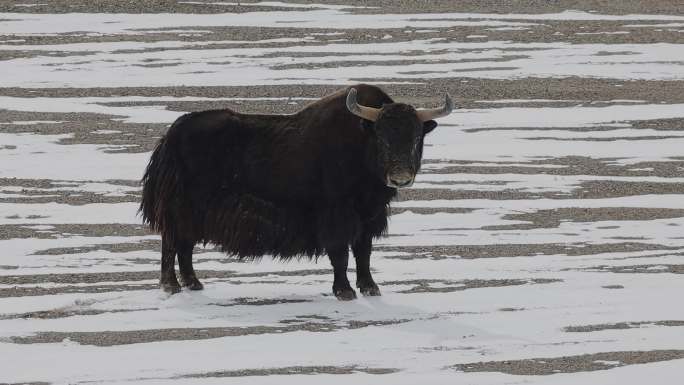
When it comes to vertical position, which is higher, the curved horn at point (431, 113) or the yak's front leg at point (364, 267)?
the curved horn at point (431, 113)

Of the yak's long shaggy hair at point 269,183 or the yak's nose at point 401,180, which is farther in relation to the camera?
the yak's long shaggy hair at point 269,183

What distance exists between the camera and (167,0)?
1153 inches

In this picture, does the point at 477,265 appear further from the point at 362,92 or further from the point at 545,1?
the point at 545,1

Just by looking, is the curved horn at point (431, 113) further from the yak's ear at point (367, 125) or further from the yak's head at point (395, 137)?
the yak's ear at point (367, 125)

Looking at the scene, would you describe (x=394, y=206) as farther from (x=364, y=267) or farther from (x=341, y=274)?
(x=341, y=274)

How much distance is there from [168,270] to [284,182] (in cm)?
97

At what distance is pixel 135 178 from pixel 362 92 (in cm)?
510

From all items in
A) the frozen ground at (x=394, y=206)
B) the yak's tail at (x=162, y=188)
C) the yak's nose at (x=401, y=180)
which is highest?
the yak's nose at (x=401, y=180)

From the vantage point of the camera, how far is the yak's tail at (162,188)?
35.2 ft

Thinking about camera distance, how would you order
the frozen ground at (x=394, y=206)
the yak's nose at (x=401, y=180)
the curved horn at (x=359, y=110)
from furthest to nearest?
the curved horn at (x=359, y=110), the yak's nose at (x=401, y=180), the frozen ground at (x=394, y=206)

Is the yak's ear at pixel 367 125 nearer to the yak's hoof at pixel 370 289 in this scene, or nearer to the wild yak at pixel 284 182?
the wild yak at pixel 284 182

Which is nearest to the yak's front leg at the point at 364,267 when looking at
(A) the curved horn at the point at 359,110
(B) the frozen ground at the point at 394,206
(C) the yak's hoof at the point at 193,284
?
(B) the frozen ground at the point at 394,206

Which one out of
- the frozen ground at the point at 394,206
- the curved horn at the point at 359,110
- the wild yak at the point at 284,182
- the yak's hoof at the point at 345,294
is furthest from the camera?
the wild yak at the point at 284,182

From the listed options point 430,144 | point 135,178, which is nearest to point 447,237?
point 135,178
